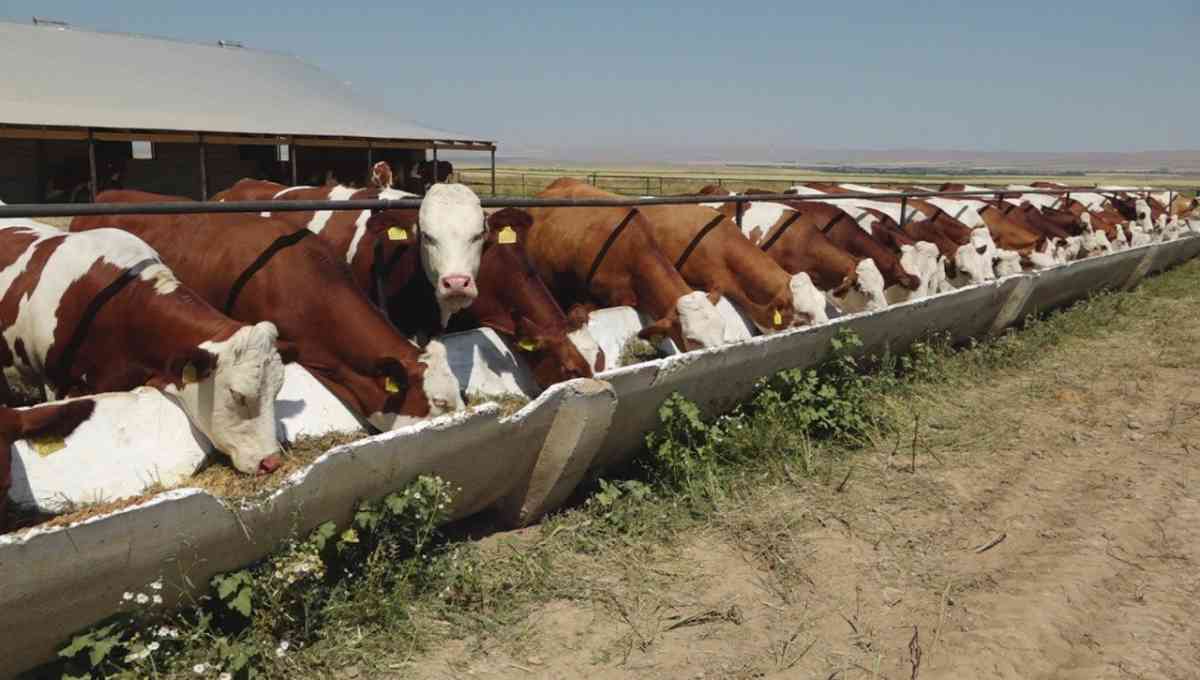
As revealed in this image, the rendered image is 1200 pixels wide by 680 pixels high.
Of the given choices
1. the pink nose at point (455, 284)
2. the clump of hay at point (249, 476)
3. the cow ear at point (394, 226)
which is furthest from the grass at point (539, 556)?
the cow ear at point (394, 226)

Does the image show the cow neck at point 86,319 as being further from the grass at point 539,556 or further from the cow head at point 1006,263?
the cow head at point 1006,263

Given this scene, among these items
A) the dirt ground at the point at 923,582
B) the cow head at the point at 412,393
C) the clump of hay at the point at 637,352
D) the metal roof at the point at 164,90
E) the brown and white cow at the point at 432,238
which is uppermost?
the metal roof at the point at 164,90

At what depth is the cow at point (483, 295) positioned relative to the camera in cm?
537

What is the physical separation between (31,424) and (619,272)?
14.0 feet

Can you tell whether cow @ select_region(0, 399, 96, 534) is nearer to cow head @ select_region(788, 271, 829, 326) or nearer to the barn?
cow head @ select_region(788, 271, 829, 326)

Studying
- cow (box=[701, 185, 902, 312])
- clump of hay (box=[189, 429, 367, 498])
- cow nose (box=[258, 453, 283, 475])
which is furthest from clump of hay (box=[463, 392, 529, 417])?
cow (box=[701, 185, 902, 312])

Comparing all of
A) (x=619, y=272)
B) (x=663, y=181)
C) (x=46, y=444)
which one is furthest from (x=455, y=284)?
(x=663, y=181)

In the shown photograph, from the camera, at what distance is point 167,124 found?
1880 centimetres

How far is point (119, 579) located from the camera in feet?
9.93

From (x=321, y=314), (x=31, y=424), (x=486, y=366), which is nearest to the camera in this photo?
(x=31, y=424)

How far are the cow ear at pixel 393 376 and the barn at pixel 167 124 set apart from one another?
40.3 ft

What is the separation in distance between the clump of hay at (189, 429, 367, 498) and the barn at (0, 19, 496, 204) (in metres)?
12.7

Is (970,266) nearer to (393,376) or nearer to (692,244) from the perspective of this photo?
(692,244)

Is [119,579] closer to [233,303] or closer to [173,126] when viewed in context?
[233,303]
